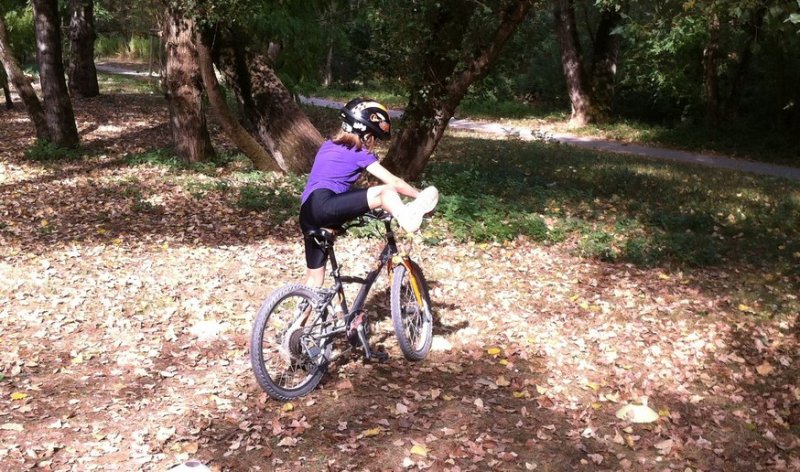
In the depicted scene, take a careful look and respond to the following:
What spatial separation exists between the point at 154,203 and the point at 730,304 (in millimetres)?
8095

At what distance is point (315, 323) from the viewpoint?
5117 millimetres

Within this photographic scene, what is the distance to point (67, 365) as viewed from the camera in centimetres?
577

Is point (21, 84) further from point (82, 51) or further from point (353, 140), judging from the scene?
point (353, 140)

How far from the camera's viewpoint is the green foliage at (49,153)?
13.5 meters

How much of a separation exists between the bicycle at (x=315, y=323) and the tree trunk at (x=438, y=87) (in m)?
5.72

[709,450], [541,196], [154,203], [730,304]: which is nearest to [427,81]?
[541,196]

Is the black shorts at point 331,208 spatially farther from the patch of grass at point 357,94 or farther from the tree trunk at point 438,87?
the patch of grass at point 357,94

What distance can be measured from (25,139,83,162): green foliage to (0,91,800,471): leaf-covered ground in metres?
4.12

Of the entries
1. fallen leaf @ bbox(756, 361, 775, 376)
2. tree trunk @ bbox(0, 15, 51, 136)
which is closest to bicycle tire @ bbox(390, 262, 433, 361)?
fallen leaf @ bbox(756, 361, 775, 376)

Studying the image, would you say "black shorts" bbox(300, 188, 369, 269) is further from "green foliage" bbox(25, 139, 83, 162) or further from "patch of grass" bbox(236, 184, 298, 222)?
"green foliage" bbox(25, 139, 83, 162)

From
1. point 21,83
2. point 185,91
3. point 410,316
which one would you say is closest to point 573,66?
point 185,91

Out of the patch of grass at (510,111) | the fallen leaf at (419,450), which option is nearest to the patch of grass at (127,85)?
the patch of grass at (510,111)

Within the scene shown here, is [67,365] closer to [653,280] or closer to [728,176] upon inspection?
[653,280]

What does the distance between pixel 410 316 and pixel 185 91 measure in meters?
8.41
